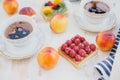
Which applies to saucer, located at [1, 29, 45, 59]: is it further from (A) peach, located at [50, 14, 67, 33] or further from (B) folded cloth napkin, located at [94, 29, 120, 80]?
(B) folded cloth napkin, located at [94, 29, 120, 80]

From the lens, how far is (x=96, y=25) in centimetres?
77

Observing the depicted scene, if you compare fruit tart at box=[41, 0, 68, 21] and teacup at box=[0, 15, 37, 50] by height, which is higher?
fruit tart at box=[41, 0, 68, 21]

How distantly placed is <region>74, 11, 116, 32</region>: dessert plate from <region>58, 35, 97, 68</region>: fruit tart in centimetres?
7

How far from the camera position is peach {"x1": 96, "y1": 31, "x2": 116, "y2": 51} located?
2.27ft

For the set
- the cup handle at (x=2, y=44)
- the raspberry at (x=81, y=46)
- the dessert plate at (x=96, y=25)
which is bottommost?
the cup handle at (x=2, y=44)

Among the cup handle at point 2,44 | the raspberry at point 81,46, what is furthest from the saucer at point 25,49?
the raspberry at point 81,46

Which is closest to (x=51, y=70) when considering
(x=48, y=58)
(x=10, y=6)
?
(x=48, y=58)

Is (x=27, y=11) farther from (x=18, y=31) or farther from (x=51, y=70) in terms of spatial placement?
(x=51, y=70)

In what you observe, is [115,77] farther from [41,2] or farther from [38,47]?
[41,2]

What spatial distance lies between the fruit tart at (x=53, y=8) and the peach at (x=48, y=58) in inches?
6.6

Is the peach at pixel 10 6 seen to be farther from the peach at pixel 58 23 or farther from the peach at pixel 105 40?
the peach at pixel 105 40

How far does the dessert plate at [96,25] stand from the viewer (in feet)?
2.50

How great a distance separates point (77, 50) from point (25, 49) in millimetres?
146

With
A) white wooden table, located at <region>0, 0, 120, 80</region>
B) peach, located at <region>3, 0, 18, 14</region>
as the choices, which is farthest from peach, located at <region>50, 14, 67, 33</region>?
peach, located at <region>3, 0, 18, 14</region>
